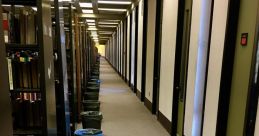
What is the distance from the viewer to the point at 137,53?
25.4 feet

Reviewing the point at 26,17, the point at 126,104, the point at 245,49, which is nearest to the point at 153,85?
the point at 126,104

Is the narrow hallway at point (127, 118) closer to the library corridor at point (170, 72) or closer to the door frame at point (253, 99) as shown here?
the library corridor at point (170, 72)

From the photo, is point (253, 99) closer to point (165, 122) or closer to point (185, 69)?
point (185, 69)

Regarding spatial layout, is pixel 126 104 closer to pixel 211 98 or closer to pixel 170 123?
pixel 170 123

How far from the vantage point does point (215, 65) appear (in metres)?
2.68

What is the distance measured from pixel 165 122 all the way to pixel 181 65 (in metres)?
1.27

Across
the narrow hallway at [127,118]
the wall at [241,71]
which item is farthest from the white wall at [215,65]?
the narrow hallway at [127,118]

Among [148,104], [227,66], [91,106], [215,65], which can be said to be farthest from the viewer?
[148,104]

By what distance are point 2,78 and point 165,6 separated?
410 cm

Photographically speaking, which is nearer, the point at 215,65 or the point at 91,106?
the point at 215,65

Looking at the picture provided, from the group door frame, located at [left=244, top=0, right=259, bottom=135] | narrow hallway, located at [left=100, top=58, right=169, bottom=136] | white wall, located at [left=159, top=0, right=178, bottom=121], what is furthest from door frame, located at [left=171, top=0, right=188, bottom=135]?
door frame, located at [left=244, top=0, right=259, bottom=135]

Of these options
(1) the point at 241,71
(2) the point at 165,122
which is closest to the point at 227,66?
(1) the point at 241,71

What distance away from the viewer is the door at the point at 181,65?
364 centimetres

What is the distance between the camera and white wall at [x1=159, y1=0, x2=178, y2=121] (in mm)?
4152
